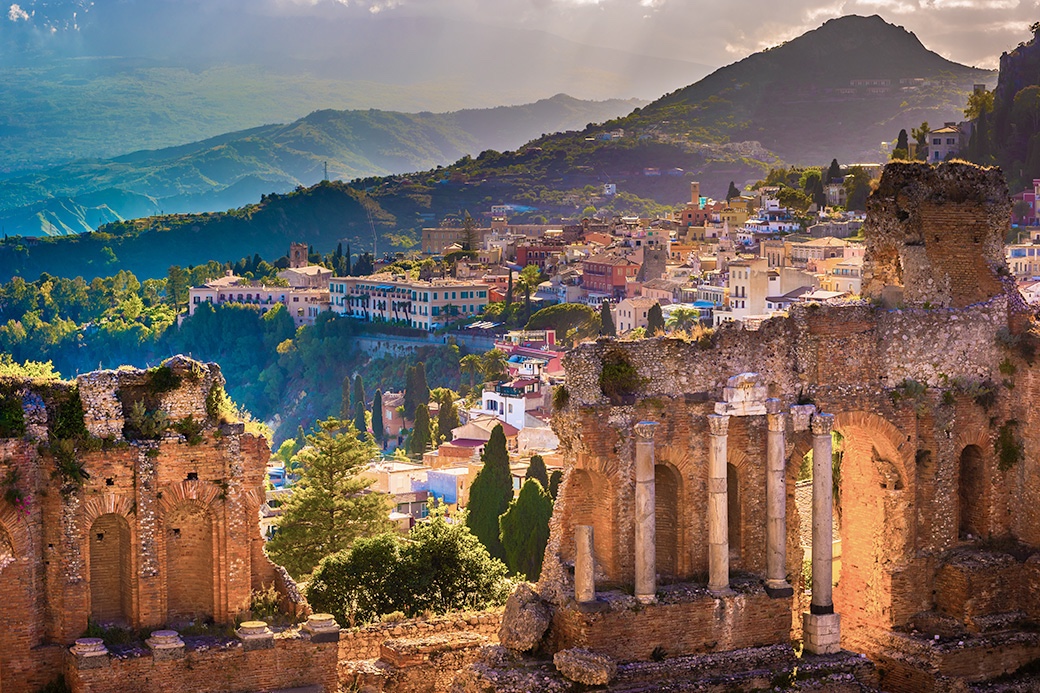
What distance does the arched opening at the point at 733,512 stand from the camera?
82.8 feet

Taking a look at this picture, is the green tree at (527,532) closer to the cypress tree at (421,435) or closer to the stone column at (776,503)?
the stone column at (776,503)

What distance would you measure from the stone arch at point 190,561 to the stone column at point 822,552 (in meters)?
9.13

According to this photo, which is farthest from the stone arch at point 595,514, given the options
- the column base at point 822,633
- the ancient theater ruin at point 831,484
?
the column base at point 822,633

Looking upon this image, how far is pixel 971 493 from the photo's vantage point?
2725 cm

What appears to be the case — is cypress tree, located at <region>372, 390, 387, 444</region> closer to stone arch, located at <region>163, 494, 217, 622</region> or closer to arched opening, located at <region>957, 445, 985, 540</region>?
arched opening, located at <region>957, 445, 985, 540</region>

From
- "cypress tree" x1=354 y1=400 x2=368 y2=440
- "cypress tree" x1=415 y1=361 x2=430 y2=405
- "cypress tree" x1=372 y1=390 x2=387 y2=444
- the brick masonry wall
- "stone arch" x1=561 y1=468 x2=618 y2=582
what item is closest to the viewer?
"stone arch" x1=561 y1=468 x2=618 y2=582

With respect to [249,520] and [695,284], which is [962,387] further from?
[695,284]

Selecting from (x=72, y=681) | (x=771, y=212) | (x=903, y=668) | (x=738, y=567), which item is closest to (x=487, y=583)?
(x=738, y=567)

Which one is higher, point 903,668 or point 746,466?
point 746,466

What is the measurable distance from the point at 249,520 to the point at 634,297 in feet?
369

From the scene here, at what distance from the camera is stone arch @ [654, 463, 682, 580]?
24938 mm

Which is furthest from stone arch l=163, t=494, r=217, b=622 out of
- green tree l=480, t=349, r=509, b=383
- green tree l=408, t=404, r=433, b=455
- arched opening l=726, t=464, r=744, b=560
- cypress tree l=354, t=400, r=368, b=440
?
green tree l=480, t=349, r=509, b=383

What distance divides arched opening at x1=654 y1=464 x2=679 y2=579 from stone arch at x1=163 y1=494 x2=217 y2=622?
6.77 m

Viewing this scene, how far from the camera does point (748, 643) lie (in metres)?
24.5
